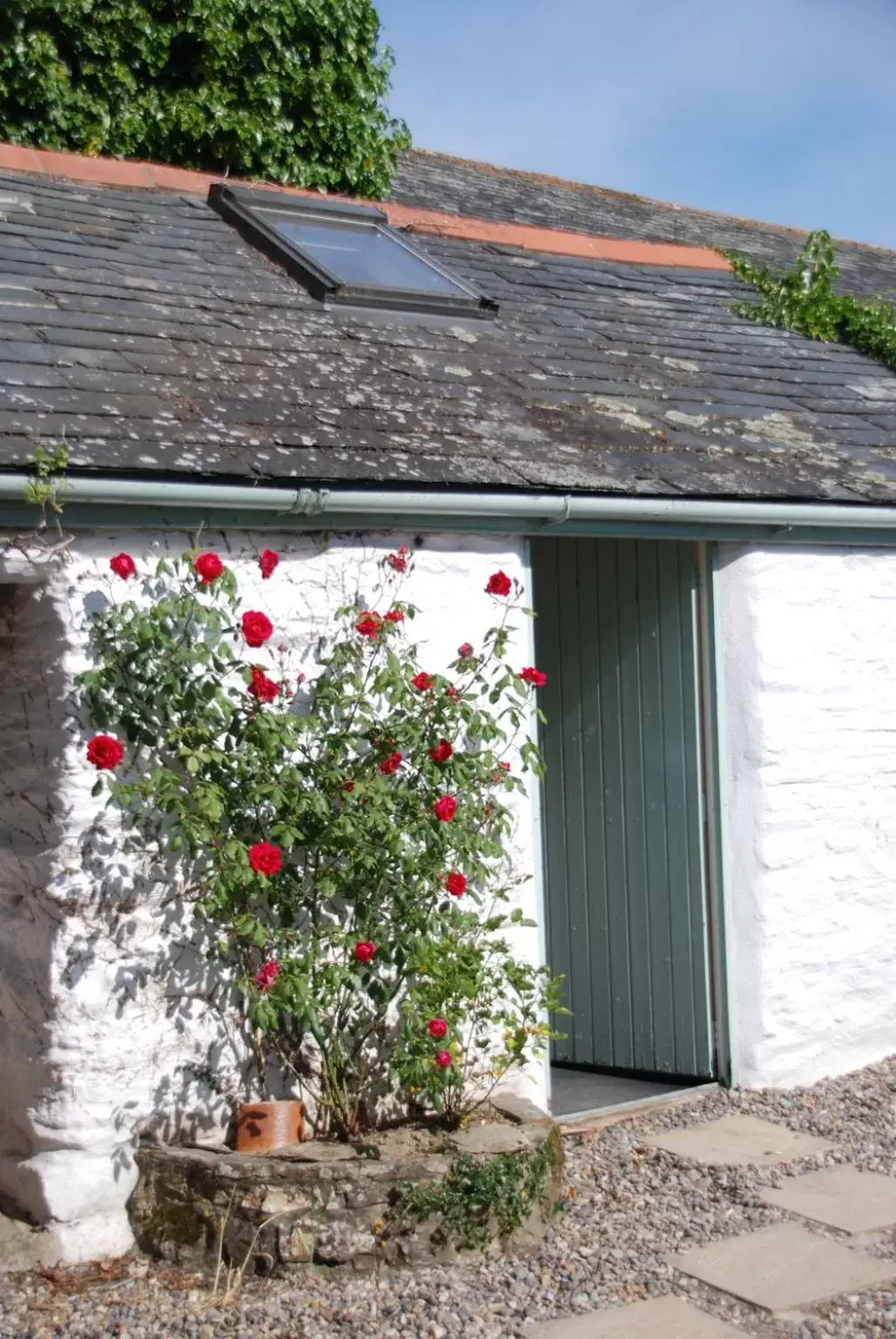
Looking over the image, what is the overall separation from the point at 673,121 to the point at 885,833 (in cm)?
366

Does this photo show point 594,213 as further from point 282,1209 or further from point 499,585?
point 282,1209

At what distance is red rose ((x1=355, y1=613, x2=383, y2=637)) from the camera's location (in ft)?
15.0

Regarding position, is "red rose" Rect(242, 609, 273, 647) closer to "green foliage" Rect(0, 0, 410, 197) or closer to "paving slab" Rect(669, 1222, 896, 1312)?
"paving slab" Rect(669, 1222, 896, 1312)

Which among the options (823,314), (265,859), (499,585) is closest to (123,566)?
(265,859)

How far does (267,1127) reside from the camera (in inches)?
171

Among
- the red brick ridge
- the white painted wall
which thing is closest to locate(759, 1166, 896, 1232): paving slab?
the white painted wall

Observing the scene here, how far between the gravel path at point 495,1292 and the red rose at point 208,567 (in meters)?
2.03

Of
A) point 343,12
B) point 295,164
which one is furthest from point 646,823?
point 343,12

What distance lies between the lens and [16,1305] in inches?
154

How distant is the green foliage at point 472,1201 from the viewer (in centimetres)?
411

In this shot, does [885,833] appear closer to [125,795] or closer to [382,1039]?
[382,1039]

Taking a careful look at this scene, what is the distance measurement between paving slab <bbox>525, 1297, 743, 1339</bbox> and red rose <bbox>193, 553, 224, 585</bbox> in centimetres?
230

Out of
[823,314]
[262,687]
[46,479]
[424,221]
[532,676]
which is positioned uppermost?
[424,221]

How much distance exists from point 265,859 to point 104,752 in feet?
1.84
